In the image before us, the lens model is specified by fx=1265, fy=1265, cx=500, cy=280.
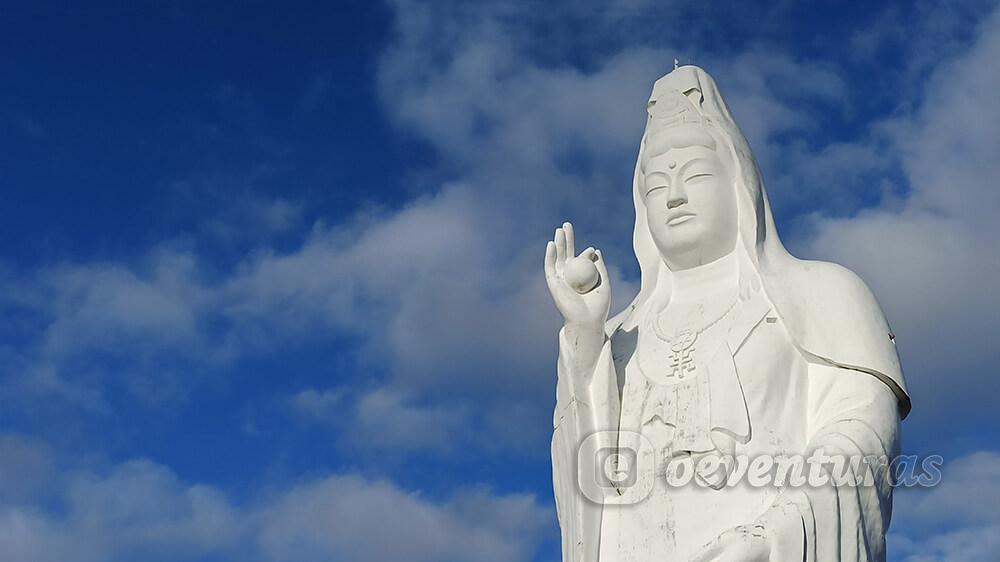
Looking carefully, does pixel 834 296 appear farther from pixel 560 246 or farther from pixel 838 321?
pixel 560 246

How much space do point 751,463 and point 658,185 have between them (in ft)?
7.20

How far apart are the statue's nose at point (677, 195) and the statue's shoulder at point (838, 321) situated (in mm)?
838

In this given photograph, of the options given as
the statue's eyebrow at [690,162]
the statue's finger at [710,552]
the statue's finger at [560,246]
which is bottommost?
the statue's finger at [710,552]

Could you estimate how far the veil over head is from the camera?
27.3 ft

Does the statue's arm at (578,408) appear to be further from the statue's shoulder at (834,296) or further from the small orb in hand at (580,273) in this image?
the statue's shoulder at (834,296)

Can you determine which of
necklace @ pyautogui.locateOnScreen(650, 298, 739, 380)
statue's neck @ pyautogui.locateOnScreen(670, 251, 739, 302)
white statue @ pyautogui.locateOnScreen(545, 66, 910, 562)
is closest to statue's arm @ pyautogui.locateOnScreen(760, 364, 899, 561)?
white statue @ pyautogui.locateOnScreen(545, 66, 910, 562)

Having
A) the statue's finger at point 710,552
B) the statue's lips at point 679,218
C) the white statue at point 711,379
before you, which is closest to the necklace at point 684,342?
the white statue at point 711,379

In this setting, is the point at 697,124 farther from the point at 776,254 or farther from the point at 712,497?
the point at 712,497

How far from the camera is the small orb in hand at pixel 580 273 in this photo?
8.59 meters

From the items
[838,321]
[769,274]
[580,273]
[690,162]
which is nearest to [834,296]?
[838,321]

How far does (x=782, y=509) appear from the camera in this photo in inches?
291

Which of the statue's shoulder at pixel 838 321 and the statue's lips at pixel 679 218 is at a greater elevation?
the statue's lips at pixel 679 218

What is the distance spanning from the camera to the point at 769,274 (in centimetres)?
878

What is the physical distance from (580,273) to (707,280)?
105cm
